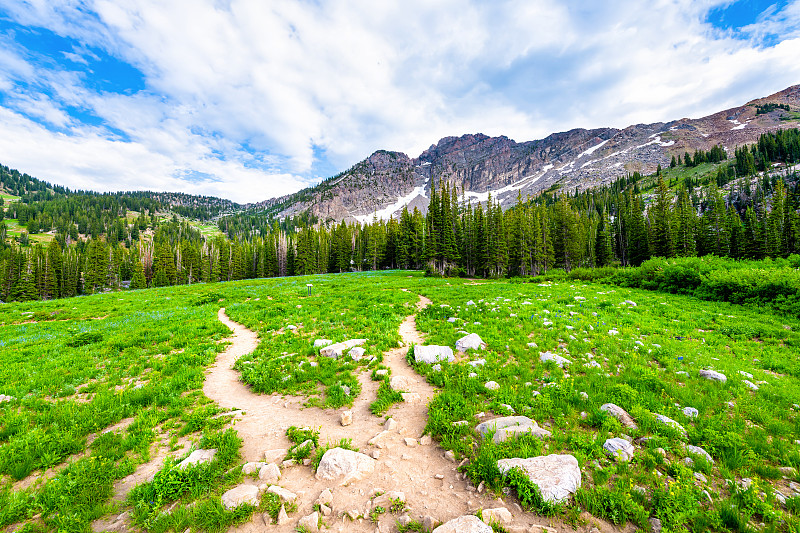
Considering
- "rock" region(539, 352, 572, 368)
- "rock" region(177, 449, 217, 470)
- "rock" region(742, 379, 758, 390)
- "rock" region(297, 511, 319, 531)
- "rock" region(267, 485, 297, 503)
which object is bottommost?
"rock" region(297, 511, 319, 531)

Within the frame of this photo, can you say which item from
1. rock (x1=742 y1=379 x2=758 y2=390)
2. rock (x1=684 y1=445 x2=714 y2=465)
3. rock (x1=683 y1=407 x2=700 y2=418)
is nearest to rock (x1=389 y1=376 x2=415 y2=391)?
rock (x1=684 y1=445 x2=714 y2=465)

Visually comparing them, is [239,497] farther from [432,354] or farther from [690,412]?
[690,412]

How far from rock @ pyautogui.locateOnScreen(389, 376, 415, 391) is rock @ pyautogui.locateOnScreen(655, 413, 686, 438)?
576 centimetres

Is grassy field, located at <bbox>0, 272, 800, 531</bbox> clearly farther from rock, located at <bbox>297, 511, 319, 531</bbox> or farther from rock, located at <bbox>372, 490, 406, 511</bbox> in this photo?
rock, located at <bbox>372, 490, 406, 511</bbox>

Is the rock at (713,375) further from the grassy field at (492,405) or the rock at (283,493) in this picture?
the rock at (283,493)

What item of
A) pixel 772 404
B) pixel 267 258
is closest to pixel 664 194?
pixel 772 404

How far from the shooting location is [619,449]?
513 centimetres

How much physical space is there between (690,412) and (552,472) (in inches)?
171

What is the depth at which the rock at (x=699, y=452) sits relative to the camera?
4.86 metres

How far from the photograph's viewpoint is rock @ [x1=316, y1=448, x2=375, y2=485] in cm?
500

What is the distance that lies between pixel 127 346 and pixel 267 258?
286 ft

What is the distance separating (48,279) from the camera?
74875mm

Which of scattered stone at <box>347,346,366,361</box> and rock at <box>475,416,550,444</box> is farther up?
scattered stone at <box>347,346,366,361</box>

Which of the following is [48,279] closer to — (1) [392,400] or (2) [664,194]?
(1) [392,400]
